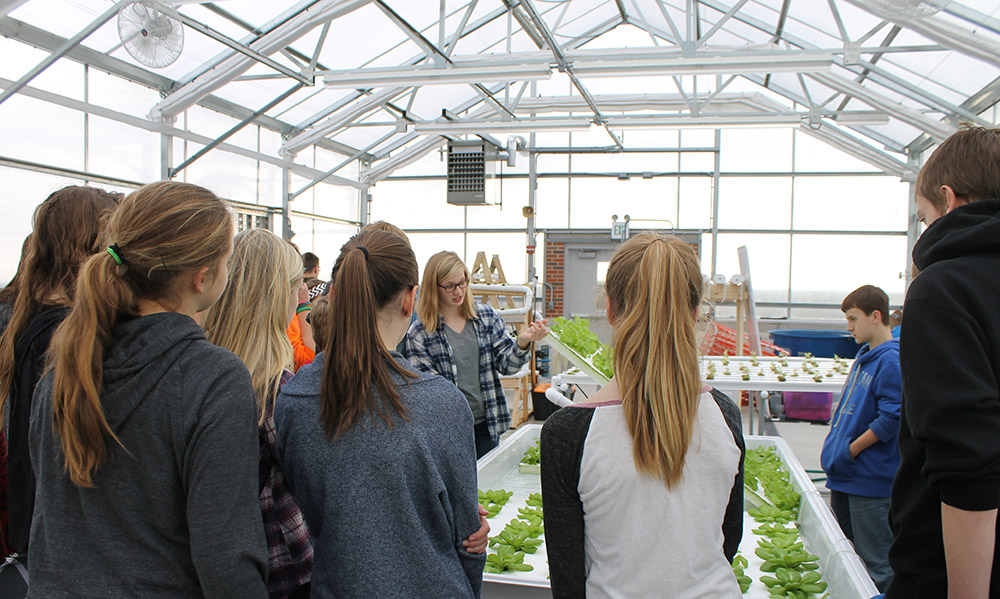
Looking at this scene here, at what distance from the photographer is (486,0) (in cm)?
829

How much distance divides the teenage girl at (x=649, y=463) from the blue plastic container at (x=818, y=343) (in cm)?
577

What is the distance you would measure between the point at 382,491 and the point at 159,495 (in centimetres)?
35

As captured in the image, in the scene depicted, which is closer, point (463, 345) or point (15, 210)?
point (463, 345)

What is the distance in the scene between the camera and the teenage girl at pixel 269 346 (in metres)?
1.29

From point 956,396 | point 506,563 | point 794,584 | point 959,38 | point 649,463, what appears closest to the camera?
point 956,396

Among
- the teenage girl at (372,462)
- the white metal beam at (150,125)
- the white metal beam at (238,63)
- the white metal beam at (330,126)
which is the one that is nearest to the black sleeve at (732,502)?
the teenage girl at (372,462)

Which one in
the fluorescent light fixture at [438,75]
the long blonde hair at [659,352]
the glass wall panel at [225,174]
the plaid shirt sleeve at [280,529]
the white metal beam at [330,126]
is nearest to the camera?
the long blonde hair at [659,352]

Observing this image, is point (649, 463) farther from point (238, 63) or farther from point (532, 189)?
point (532, 189)

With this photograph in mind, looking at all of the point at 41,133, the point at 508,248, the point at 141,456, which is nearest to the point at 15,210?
the point at 41,133

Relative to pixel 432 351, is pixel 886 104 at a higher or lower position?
higher

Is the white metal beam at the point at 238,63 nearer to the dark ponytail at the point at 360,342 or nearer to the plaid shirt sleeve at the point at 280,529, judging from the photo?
the dark ponytail at the point at 360,342

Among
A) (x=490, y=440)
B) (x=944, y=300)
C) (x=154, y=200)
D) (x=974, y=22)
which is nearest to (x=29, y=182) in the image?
(x=490, y=440)

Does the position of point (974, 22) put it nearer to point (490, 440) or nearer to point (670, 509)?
point (490, 440)

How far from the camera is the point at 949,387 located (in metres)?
0.98
